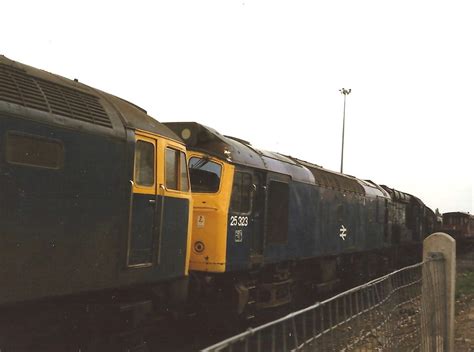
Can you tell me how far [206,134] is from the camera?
856 cm

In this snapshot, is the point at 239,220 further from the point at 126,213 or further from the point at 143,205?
the point at 126,213

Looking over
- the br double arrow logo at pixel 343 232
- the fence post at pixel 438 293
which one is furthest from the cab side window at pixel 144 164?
the br double arrow logo at pixel 343 232

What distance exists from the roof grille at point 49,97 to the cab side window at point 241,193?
340 cm

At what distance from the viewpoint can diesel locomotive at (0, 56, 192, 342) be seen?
426 centimetres

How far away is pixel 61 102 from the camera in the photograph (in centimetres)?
496

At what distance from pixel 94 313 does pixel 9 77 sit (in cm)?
257

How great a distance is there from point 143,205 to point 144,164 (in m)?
0.50

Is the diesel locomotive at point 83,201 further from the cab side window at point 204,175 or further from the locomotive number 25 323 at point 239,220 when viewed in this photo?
the locomotive number 25 323 at point 239,220

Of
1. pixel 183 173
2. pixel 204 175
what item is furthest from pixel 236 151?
pixel 183 173

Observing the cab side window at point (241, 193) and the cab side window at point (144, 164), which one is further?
the cab side window at point (241, 193)

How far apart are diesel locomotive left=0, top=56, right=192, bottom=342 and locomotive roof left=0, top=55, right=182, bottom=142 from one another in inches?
0.5

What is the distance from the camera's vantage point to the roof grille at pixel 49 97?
4426 millimetres

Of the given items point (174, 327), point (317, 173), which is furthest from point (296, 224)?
point (174, 327)

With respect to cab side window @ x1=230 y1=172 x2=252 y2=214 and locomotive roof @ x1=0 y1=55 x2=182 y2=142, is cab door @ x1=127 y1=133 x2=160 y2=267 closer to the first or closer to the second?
locomotive roof @ x1=0 y1=55 x2=182 y2=142
